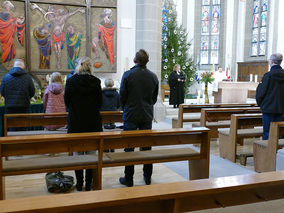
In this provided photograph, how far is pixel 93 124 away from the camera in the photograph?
13.5 ft

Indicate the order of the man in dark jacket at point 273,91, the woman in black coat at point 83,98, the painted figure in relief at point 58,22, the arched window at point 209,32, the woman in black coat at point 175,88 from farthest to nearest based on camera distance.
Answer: the arched window at point 209,32 < the woman in black coat at point 175,88 < the painted figure in relief at point 58,22 < the man in dark jacket at point 273,91 < the woman in black coat at point 83,98

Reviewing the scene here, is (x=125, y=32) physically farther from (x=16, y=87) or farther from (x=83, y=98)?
(x=83, y=98)

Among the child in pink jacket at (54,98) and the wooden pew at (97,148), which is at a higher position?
the child in pink jacket at (54,98)

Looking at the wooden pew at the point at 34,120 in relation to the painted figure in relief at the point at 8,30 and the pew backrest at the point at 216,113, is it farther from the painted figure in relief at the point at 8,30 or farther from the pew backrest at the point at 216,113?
the painted figure in relief at the point at 8,30

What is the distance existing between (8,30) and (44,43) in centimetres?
111

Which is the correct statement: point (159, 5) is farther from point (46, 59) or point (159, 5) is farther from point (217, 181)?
point (217, 181)

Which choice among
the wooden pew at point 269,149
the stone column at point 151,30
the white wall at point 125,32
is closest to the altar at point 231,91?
the stone column at point 151,30

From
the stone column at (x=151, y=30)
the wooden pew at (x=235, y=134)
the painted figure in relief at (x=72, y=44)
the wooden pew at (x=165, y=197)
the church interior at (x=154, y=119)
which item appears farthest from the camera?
the painted figure in relief at (x=72, y=44)

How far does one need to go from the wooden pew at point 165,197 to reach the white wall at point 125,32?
364 inches

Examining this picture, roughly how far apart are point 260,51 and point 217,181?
18243 mm

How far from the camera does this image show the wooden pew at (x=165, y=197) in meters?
1.55

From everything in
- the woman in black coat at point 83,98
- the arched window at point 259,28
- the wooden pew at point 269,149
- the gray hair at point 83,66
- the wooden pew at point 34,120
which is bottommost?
the wooden pew at point 269,149

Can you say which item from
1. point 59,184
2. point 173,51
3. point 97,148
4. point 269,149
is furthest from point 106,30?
point 97,148

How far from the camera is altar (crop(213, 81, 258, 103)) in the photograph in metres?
12.8
